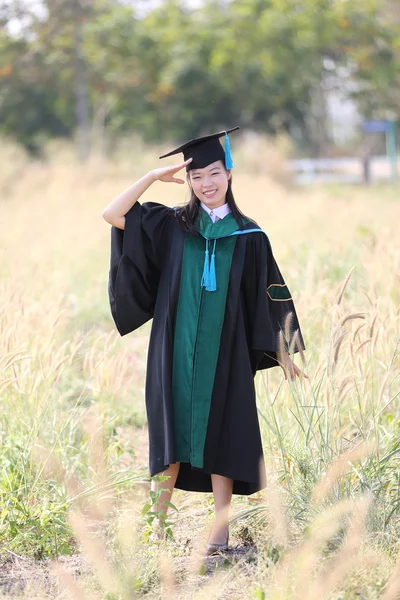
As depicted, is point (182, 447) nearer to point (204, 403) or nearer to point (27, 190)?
point (204, 403)

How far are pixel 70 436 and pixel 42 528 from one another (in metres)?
0.61

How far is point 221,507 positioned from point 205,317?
69 centimetres

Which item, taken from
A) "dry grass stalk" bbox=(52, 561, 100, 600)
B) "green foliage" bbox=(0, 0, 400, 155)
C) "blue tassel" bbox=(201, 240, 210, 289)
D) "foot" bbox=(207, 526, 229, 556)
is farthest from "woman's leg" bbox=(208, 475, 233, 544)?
"green foliage" bbox=(0, 0, 400, 155)

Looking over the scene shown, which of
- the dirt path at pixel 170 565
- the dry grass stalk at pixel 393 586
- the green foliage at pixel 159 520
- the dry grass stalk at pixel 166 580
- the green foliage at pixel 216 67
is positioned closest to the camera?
the dry grass stalk at pixel 393 586

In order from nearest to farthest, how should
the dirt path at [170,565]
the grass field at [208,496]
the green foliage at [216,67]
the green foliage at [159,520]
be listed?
the grass field at [208,496] → the dirt path at [170,565] → the green foliage at [159,520] → the green foliage at [216,67]

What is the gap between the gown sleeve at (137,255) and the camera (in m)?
3.34

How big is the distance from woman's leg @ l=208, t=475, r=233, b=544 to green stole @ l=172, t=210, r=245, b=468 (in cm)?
15

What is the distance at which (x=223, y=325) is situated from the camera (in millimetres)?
3283

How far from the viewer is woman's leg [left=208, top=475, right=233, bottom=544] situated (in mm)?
3234

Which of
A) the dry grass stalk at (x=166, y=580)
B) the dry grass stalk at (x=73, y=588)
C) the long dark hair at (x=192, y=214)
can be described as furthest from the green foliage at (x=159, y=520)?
the long dark hair at (x=192, y=214)

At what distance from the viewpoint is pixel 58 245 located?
388 inches

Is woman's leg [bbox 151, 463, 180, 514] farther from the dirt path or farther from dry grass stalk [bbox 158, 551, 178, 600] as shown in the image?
dry grass stalk [bbox 158, 551, 178, 600]

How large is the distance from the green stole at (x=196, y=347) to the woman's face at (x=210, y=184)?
127 millimetres

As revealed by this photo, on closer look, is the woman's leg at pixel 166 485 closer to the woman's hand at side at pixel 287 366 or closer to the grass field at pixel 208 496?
the grass field at pixel 208 496
